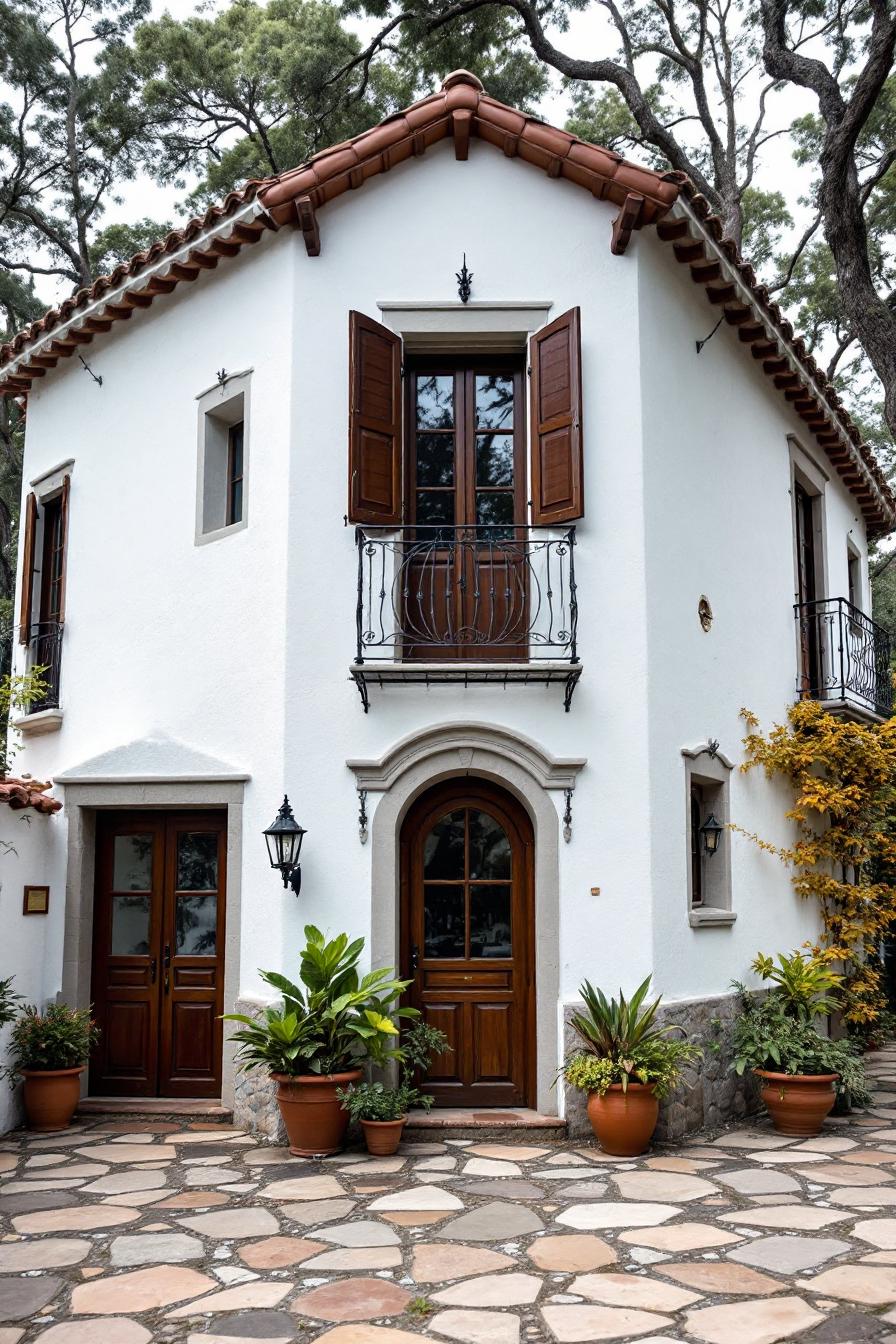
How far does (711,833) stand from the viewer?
378 inches

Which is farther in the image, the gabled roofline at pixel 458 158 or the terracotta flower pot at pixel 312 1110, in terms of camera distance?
the gabled roofline at pixel 458 158

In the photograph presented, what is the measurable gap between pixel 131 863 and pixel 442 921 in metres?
2.73

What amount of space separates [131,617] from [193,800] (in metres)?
1.83

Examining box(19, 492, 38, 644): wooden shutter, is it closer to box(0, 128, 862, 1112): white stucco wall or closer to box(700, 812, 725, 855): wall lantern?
box(0, 128, 862, 1112): white stucco wall

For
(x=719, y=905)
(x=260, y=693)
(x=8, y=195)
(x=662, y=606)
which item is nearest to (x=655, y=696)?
(x=662, y=606)

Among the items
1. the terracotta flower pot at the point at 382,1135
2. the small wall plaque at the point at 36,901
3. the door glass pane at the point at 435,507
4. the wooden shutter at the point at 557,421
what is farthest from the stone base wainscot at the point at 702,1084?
the small wall plaque at the point at 36,901

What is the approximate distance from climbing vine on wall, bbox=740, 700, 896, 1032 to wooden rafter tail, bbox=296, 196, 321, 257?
5194 mm

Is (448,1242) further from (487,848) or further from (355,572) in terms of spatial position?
(355,572)

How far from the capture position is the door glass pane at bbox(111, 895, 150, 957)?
9.64 metres

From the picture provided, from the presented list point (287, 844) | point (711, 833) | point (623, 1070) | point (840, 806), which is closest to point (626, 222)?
point (711, 833)

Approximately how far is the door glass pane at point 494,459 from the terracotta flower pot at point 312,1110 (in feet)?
14.9

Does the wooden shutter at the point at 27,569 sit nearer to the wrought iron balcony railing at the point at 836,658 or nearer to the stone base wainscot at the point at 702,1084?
the stone base wainscot at the point at 702,1084

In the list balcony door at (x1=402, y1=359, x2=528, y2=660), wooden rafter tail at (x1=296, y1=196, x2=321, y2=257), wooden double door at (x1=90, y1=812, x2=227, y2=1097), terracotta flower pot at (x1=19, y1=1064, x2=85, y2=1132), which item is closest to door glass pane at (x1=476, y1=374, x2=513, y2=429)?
balcony door at (x1=402, y1=359, x2=528, y2=660)

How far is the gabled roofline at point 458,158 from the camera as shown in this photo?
8.85m
